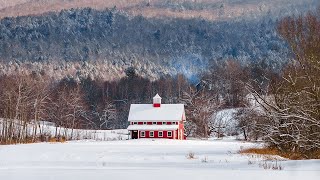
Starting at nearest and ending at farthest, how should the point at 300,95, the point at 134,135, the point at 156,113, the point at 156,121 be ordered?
the point at 300,95, the point at 134,135, the point at 156,121, the point at 156,113

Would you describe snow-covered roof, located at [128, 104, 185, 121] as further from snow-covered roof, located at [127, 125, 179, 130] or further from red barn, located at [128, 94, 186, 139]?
snow-covered roof, located at [127, 125, 179, 130]

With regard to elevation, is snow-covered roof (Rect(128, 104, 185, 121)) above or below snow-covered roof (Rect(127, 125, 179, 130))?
above

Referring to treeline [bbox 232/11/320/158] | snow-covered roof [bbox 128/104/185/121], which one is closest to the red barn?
snow-covered roof [bbox 128/104/185/121]

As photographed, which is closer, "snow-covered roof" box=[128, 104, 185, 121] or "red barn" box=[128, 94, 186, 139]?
"red barn" box=[128, 94, 186, 139]

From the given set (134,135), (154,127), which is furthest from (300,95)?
(134,135)

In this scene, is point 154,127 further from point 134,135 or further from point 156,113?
point 156,113

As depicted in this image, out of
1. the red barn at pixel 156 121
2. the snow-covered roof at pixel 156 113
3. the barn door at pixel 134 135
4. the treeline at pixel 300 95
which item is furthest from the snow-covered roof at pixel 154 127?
the treeline at pixel 300 95

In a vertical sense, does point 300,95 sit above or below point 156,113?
below

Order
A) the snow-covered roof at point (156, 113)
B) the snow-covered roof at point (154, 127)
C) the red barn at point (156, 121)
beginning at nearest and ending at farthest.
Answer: the snow-covered roof at point (154, 127) < the red barn at point (156, 121) < the snow-covered roof at point (156, 113)

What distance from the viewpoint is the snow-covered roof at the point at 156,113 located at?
242ft

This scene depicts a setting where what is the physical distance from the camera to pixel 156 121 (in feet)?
242

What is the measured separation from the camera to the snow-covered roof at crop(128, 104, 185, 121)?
73.8 metres

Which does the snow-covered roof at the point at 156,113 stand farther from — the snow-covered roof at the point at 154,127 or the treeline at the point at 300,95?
the treeline at the point at 300,95

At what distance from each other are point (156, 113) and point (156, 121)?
5.31 feet
